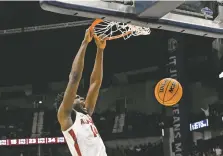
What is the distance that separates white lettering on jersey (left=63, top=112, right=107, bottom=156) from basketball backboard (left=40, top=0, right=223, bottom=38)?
78 centimetres

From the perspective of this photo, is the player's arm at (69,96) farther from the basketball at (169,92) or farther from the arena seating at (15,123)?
the arena seating at (15,123)

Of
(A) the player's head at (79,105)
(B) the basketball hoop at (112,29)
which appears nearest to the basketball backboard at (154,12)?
(B) the basketball hoop at (112,29)

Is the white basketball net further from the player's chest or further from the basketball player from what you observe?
the player's chest

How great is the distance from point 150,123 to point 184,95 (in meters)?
3.06

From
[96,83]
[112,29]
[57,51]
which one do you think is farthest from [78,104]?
[57,51]

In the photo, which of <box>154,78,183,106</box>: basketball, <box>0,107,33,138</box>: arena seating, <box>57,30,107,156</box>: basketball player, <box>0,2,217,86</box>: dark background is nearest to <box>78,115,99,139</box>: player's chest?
<box>57,30,107,156</box>: basketball player

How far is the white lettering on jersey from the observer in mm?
3004

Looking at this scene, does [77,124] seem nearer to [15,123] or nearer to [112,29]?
[112,29]

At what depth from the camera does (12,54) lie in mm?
16859

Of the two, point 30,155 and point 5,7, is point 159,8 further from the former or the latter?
point 30,155

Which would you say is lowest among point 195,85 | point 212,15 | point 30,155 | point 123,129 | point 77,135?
point 30,155

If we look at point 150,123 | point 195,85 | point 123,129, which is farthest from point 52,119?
point 195,85

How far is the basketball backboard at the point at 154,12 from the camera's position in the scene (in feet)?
10.1

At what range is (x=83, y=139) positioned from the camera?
3.01 meters
